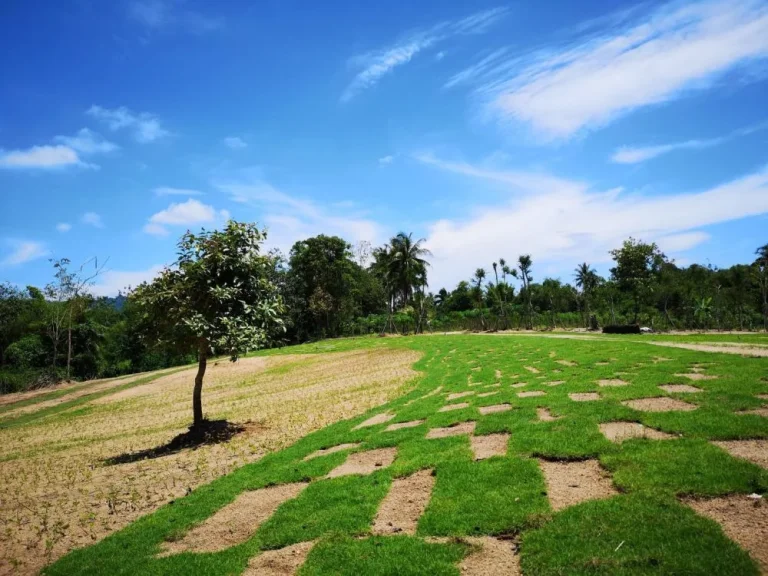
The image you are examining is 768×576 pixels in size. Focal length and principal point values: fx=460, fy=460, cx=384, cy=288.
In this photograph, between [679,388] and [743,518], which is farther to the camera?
[679,388]

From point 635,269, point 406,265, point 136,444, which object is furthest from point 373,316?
point 136,444

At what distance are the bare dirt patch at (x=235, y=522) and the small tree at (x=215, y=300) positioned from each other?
21.0 ft

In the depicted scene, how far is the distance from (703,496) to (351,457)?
6998 mm

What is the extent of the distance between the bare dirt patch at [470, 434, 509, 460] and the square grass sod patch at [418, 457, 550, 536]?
534mm

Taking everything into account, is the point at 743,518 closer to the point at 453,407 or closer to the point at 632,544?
the point at 632,544

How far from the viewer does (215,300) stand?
1548 centimetres

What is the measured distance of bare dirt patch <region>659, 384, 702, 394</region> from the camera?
38.5ft

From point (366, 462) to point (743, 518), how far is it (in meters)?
6.77

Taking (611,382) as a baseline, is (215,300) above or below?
above

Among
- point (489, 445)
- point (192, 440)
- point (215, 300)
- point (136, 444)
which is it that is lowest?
point (136, 444)

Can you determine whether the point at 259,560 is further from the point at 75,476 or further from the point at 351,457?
the point at 75,476

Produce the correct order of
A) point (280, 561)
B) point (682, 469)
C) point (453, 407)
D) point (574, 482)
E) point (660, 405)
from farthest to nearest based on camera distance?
point (453, 407) → point (660, 405) → point (574, 482) → point (682, 469) → point (280, 561)

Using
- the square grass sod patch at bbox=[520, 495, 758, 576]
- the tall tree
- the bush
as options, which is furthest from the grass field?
the tall tree

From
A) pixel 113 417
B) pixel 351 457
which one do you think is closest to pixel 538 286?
pixel 113 417
